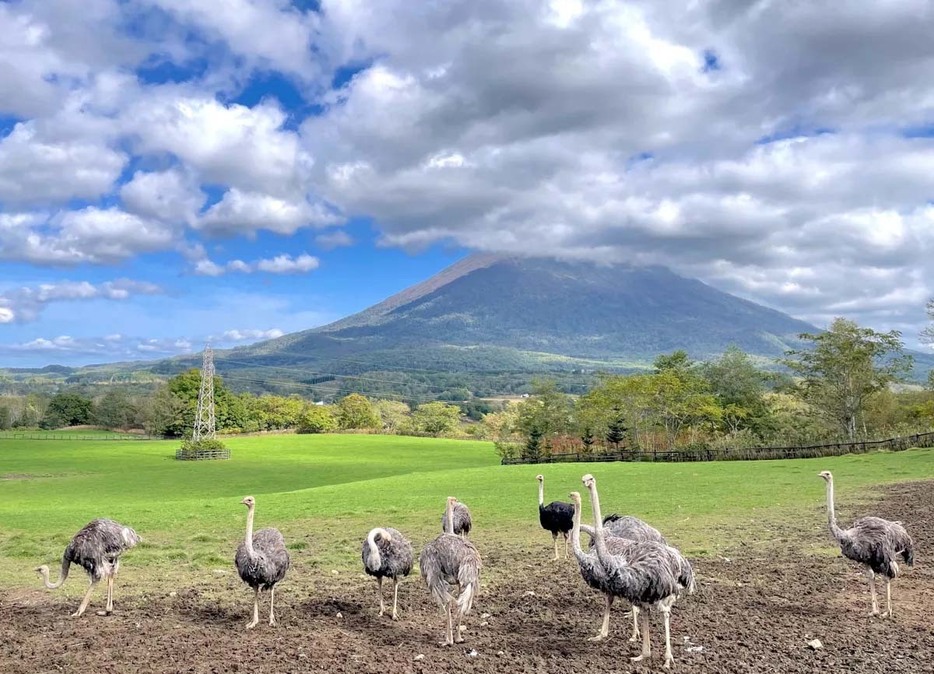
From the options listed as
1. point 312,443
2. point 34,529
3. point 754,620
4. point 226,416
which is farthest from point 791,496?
point 226,416

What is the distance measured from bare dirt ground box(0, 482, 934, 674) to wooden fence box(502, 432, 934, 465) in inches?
1439

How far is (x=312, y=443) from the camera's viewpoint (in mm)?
89750

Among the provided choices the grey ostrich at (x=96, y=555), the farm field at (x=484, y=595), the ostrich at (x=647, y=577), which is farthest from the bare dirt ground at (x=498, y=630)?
the ostrich at (x=647, y=577)

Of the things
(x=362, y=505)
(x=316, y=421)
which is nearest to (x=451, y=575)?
(x=362, y=505)

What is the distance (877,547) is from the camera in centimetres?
991

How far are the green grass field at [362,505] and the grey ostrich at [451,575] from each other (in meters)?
5.29

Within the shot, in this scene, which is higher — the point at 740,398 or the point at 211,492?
the point at 740,398

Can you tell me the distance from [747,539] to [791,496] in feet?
32.3

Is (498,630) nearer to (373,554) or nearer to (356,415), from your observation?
(373,554)

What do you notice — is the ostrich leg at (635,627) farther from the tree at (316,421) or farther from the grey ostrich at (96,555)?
the tree at (316,421)

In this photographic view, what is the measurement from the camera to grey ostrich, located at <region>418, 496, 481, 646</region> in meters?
9.14

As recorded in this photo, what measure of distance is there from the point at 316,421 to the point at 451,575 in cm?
10572

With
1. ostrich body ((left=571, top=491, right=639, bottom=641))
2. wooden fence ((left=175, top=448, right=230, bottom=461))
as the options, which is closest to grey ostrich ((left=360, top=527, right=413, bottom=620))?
ostrich body ((left=571, top=491, right=639, bottom=641))

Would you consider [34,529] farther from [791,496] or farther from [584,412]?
[584,412]
